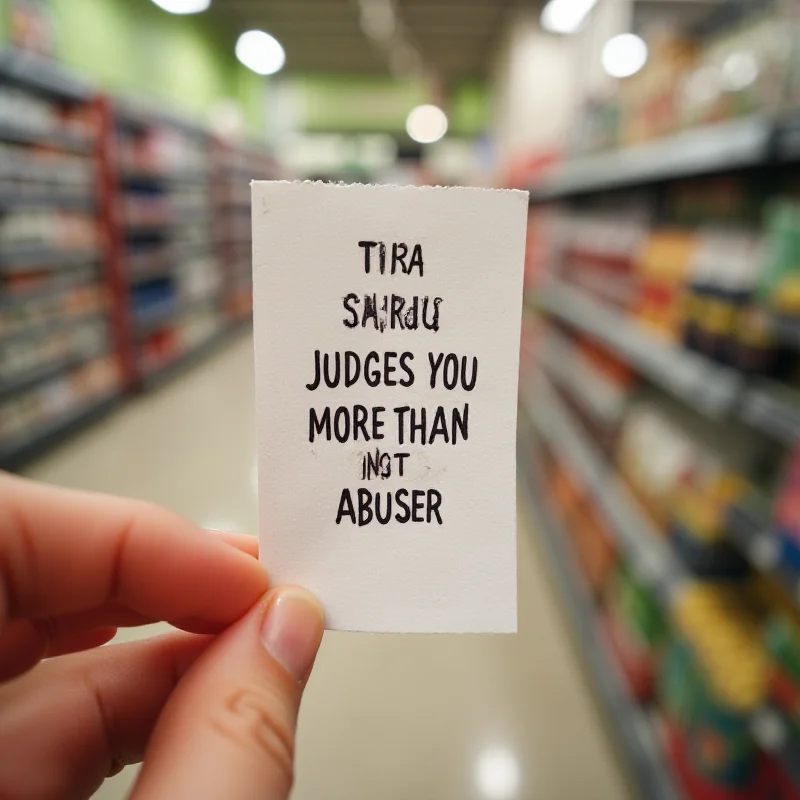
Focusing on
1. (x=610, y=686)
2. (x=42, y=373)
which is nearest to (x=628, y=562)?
(x=610, y=686)

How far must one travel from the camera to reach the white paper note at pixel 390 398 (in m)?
0.45

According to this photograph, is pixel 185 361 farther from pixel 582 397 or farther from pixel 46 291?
pixel 582 397

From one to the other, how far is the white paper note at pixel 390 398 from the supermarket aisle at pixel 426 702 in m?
0.21

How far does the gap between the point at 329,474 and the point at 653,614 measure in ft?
5.63

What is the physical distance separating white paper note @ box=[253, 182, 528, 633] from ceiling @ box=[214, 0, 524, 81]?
755 cm

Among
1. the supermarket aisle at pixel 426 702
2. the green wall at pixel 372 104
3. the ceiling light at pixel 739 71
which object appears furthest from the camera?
the green wall at pixel 372 104

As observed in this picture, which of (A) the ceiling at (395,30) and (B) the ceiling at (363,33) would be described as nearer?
(A) the ceiling at (395,30)

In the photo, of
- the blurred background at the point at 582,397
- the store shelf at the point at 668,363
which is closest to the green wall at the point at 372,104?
the blurred background at the point at 582,397

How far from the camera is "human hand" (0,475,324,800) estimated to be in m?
0.42

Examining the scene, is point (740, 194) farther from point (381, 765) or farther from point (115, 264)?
point (115, 264)

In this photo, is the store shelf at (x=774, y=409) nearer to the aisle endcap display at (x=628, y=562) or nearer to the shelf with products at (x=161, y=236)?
the aisle endcap display at (x=628, y=562)

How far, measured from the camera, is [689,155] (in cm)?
156

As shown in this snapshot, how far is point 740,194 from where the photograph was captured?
5.73 feet

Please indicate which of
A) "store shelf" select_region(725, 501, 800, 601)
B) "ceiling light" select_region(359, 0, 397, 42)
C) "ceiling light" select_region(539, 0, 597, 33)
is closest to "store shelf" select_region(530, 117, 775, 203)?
"store shelf" select_region(725, 501, 800, 601)
